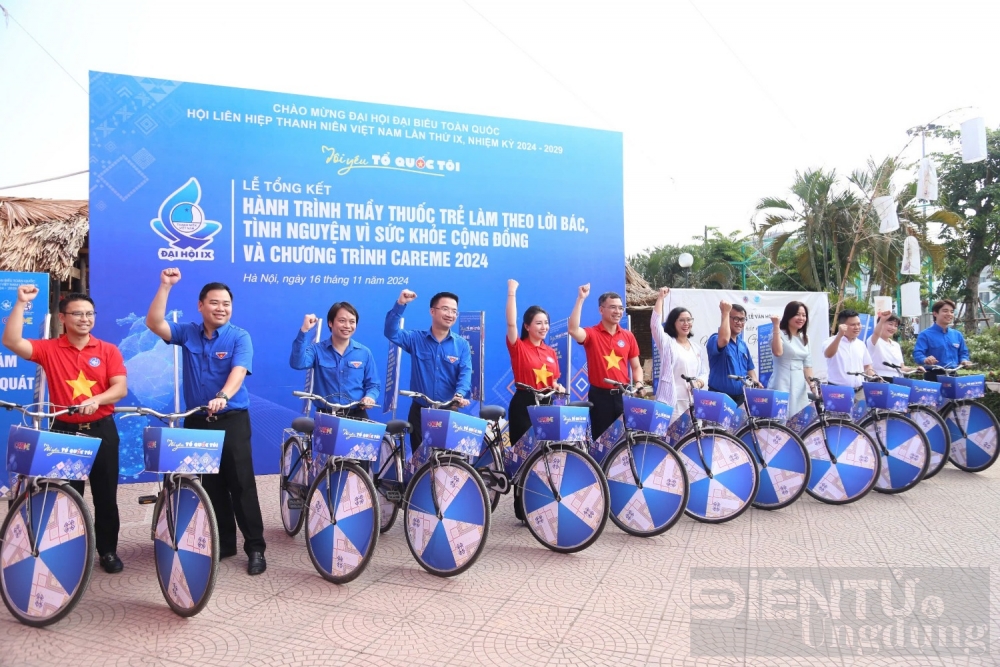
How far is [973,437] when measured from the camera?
6.43 meters

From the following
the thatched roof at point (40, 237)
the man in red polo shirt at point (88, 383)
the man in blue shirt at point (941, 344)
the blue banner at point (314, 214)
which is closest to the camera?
the man in red polo shirt at point (88, 383)

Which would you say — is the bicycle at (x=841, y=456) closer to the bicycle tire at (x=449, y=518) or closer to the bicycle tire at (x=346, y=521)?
the bicycle tire at (x=449, y=518)

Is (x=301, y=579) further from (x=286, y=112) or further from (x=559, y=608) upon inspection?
(x=286, y=112)

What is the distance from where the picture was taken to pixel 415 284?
6.85m

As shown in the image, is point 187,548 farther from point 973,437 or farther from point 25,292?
point 973,437

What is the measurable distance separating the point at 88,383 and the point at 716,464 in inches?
146

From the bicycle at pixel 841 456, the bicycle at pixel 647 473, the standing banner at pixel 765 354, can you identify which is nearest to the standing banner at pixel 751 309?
the standing banner at pixel 765 354

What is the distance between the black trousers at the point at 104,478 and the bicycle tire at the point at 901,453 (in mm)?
5110

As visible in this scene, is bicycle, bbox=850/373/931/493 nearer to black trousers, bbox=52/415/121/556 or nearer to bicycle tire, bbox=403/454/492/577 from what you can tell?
bicycle tire, bbox=403/454/492/577

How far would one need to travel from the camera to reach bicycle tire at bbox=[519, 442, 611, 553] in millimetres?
3994

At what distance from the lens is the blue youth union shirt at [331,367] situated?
4387mm

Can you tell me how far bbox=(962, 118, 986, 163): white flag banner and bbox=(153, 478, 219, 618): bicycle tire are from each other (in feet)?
27.6

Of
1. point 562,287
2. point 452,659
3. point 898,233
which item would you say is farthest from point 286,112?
point 898,233

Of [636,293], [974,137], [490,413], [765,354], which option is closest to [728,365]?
[765,354]
